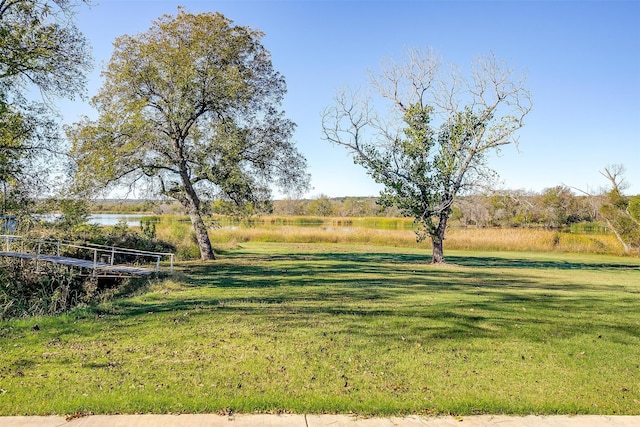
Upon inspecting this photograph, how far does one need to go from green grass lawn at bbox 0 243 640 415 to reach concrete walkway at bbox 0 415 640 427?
0.56ft

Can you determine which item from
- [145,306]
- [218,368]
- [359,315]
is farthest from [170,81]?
[218,368]

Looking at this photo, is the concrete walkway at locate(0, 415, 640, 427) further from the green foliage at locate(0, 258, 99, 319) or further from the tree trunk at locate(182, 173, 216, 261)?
the tree trunk at locate(182, 173, 216, 261)

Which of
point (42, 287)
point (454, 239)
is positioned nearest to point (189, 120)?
point (42, 287)

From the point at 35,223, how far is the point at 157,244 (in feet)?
18.5

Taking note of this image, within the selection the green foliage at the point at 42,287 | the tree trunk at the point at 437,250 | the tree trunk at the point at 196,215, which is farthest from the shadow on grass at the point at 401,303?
the tree trunk at the point at 437,250

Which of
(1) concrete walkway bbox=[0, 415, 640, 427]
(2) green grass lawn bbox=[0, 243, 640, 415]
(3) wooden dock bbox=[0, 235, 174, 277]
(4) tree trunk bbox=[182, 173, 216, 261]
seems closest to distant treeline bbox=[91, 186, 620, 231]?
(4) tree trunk bbox=[182, 173, 216, 261]

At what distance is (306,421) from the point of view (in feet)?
15.3

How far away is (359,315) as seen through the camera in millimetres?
9453

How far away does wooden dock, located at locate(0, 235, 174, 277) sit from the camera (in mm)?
16031

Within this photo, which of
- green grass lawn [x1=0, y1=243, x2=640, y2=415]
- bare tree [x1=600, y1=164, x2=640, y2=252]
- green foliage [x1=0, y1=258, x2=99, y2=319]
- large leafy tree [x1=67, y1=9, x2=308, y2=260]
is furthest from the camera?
bare tree [x1=600, y1=164, x2=640, y2=252]

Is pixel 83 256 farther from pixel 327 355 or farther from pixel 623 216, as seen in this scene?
pixel 623 216

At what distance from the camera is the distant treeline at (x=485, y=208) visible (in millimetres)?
22531

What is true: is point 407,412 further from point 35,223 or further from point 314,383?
point 35,223

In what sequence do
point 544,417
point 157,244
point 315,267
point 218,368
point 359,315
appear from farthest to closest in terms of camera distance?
1. point 157,244
2. point 315,267
3. point 359,315
4. point 218,368
5. point 544,417
